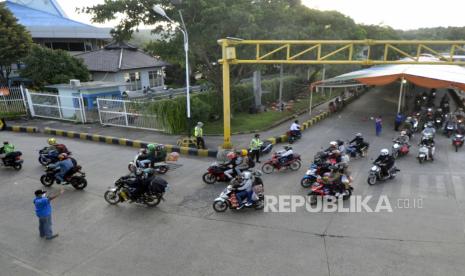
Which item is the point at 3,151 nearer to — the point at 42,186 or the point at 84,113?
the point at 42,186

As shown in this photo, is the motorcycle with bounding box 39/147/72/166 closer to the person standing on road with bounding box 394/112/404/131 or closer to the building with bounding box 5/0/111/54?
the person standing on road with bounding box 394/112/404/131

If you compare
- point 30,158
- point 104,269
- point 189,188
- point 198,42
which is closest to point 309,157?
point 189,188

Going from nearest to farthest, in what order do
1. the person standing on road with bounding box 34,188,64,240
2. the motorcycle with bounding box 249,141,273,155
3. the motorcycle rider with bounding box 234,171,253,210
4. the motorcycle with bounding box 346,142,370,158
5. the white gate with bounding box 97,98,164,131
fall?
the person standing on road with bounding box 34,188,64,240, the motorcycle rider with bounding box 234,171,253,210, the motorcycle with bounding box 346,142,370,158, the motorcycle with bounding box 249,141,273,155, the white gate with bounding box 97,98,164,131

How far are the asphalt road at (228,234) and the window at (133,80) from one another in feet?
68.1

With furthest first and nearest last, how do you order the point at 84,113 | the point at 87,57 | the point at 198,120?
1. the point at 87,57
2. the point at 84,113
3. the point at 198,120

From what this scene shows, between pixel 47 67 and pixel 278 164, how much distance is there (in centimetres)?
1834

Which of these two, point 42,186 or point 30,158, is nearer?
A: point 42,186

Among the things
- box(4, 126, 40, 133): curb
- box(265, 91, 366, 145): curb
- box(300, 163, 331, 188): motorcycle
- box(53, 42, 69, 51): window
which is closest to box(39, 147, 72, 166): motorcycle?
box(4, 126, 40, 133): curb

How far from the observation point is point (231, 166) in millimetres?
10812

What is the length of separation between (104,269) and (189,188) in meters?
4.31

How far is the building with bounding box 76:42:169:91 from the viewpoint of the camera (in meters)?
29.9

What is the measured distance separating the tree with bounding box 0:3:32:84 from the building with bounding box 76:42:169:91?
17.5 ft

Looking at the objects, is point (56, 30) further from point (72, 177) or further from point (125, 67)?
point (72, 177)

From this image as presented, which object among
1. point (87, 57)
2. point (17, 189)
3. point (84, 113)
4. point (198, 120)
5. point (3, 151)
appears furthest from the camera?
point (87, 57)
